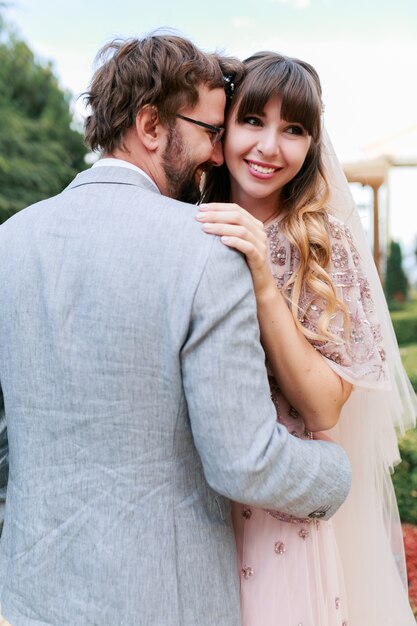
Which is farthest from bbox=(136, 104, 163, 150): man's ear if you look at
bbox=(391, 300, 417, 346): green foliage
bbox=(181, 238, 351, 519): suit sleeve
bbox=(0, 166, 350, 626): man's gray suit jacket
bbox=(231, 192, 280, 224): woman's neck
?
bbox=(391, 300, 417, 346): green foliage

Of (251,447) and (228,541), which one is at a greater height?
(251,447)

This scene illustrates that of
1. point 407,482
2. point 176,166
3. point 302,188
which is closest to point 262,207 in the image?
point 302,188

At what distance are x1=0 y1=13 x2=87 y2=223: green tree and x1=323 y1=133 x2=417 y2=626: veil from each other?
422 inches

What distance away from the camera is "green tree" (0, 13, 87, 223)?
14094 millimetres

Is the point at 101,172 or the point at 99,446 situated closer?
the point at 99,446

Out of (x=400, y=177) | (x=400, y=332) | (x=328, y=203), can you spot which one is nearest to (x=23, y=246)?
(x=328, y=203)

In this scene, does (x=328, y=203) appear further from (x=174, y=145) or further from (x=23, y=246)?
(x=23, y=246)

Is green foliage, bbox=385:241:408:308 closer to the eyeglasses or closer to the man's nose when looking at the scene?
the man's nose

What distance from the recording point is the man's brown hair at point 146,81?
4.77 feet

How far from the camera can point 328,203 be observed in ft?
6.27

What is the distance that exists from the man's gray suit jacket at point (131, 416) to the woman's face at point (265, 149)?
0.50m

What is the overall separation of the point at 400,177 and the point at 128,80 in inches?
407

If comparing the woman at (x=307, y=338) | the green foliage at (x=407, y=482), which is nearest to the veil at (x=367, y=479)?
the woman at (x=307, y=338)

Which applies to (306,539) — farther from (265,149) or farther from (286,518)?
(265,149)
